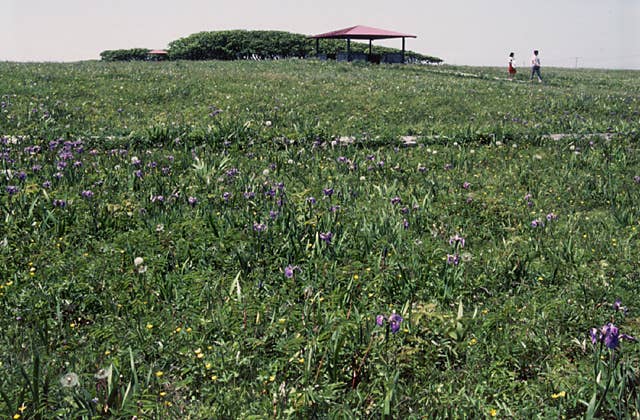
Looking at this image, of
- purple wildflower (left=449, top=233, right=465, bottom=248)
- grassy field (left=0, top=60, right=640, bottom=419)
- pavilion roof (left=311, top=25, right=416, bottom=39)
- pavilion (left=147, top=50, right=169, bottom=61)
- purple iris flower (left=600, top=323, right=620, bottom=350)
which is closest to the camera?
purple iris flower (left=600, top=323, right=620, bottom=350)

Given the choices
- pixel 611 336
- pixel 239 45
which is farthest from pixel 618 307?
pixel 239 45

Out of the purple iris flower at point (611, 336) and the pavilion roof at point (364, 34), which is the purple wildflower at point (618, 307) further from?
the pavilion roof at point (364, 34)

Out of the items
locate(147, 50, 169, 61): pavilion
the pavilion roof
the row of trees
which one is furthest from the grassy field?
locate(147, 50, 169, 61): pavilion

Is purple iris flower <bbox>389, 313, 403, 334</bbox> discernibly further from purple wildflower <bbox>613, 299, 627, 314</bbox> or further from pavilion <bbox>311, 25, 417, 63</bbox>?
pavilion <bbox>311, 25, 417, 63</bbox>

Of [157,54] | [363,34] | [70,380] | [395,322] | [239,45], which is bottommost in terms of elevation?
[70,380]

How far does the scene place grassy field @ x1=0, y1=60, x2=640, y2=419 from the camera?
278 centimetres

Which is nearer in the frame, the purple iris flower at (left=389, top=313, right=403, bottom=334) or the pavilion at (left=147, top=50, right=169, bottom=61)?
the purple iris flower at (left=389, top=313, right=403, bottom=334)

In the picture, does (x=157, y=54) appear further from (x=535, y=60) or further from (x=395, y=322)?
(x=395, y=322)

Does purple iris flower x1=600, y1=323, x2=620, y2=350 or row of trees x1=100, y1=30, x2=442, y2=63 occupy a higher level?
row of trees x1=100, y1=30, x2=442, y2=63

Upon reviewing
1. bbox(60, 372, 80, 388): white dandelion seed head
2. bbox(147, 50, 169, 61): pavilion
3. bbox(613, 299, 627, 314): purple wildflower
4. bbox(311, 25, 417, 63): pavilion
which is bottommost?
bbox(60, 372, 80, 388): white dandelion seed head

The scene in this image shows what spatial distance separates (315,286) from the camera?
3.86 m

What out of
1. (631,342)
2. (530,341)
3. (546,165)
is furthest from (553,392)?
(546,165)

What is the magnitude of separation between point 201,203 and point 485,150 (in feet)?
18.5

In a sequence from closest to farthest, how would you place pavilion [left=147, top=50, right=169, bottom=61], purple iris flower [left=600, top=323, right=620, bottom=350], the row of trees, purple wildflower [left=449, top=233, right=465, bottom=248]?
purple iris flower [left=600, top=323, right=620, bottom=350], purple wildflower [left=449, top=233, right=465, bottom=248], the row of trees, pavilion [left=147, top=50, right=169, bottom=61]
